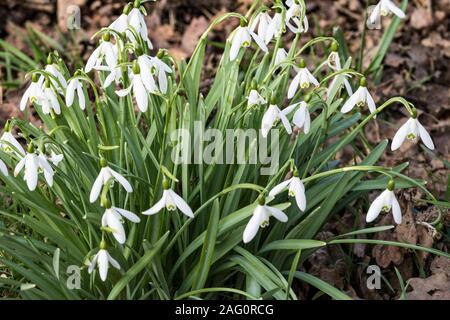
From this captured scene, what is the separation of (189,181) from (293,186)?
0.54m

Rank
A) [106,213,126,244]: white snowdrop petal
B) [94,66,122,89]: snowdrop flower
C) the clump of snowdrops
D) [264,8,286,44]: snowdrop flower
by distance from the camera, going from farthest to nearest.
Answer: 1. [264,8,286,44]: snowdrop flower
2. [94,66,122,89]: snowdrop flower
3. the clump of snowdrops
4. [106,213,126,244]: white snowdrop petal

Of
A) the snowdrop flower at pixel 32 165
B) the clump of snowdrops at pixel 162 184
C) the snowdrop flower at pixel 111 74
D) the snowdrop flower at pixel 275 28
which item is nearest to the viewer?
the snowdrop flower at pixel 32 165

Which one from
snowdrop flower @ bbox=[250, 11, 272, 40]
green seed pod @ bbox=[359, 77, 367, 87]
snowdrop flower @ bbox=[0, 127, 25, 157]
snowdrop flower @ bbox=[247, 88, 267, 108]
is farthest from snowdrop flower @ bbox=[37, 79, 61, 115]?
green seed pod @ bbox=[359, 77, 367, 87]

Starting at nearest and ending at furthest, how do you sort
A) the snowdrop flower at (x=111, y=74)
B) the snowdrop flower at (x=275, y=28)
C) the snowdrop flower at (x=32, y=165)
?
the snowdrop flower at (x=32, y=165)
the snowdrop flower at (x=111, y=74)
the snowdrop flower at (x=275, y=28)

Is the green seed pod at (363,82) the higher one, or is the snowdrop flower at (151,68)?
the snowdrop flower at (151,68)

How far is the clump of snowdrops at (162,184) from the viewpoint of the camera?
2.59 metres

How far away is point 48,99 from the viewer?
2.70 meters

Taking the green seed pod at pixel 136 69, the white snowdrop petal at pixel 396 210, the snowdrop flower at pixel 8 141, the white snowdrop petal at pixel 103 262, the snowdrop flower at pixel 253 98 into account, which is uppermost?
the green seed pod at pixel 136 69

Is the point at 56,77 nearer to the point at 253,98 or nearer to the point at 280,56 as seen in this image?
the point at 253,98

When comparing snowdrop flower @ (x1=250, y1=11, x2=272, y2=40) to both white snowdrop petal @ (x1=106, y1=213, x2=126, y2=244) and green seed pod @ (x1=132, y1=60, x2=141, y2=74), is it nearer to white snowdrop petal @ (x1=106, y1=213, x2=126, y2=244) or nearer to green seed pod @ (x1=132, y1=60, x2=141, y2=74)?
green seed pod @ (x1=132, y1=60, x2=141, y2=74)

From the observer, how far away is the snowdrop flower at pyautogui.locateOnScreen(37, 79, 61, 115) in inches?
105

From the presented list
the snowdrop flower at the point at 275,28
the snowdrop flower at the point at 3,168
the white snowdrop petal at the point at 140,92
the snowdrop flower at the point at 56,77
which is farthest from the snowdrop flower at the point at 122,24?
the snowdrop flower at the point at 3,168

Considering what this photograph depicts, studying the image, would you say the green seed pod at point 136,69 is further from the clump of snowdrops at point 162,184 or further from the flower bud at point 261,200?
the flower bud at point 261,200
